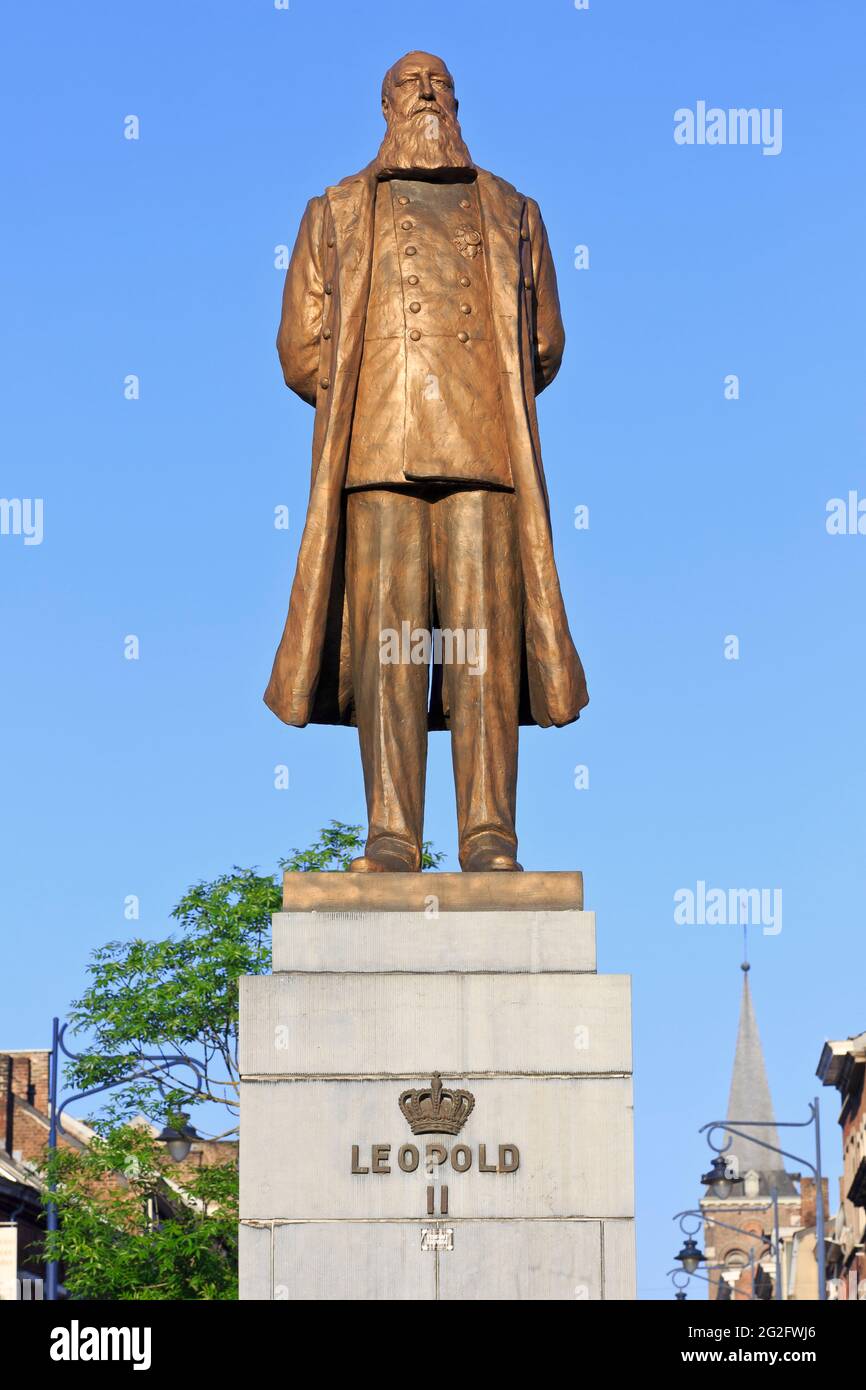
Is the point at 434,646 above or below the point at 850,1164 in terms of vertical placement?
above

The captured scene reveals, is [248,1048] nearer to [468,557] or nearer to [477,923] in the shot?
[477,923]

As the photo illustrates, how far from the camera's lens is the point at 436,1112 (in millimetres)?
10336

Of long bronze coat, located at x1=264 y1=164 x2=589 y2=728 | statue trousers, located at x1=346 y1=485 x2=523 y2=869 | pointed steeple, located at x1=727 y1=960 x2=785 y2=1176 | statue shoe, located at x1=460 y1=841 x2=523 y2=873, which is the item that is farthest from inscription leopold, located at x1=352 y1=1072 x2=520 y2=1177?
pointed steeple, located at x1=727 y1=960 x2=785 y2=1176

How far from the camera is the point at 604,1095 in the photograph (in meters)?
10.4

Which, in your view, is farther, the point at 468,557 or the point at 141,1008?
the point at 141,1008

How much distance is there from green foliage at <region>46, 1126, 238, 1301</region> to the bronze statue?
1986 cm

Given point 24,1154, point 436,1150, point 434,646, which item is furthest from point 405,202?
point 24,1154

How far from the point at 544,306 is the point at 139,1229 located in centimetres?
2302

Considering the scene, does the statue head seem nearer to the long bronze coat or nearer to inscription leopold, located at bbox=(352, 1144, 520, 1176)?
the long bronze coat

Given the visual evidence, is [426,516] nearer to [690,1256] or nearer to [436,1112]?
[436,1112]

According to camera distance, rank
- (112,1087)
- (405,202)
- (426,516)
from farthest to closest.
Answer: (112,1087) < (405,202) < (426,516)

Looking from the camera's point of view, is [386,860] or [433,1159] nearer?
[433,1159]
